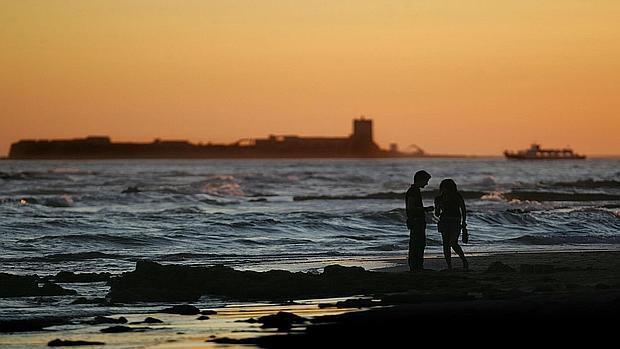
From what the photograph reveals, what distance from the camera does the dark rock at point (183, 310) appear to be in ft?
45.7

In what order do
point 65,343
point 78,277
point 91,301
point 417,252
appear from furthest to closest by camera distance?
1. point 417,252
2. point 78,277
3. point 91,301
4. point 65,343

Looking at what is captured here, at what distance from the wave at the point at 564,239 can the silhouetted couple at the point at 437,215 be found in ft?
29.1

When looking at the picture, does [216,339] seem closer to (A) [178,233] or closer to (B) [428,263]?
(B) [428,263]

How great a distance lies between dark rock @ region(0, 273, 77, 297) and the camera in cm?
1628

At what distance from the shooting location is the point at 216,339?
11883mm

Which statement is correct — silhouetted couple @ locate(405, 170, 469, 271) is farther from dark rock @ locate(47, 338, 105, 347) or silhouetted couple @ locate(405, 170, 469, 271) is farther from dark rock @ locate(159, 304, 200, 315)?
dark rock @ locate(47, 338, 105, 347)

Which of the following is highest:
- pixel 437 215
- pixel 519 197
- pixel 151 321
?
pixel 437 215

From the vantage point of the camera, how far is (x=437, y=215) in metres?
19.3

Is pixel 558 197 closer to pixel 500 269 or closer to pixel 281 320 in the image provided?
pixel 500 269

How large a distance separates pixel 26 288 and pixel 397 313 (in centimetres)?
547

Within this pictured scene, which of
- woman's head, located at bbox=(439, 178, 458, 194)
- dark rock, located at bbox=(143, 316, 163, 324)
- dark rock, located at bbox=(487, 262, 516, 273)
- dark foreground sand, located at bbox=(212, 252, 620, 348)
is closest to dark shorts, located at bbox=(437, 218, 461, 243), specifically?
woman's head, located at bbox=(439, 178, 458, 194)

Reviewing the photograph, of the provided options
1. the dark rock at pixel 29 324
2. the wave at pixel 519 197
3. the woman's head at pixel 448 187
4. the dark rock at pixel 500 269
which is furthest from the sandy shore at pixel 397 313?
the wave at pixel 519 197

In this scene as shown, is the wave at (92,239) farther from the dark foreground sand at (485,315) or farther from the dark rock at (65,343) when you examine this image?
the dark rock at (65,343)

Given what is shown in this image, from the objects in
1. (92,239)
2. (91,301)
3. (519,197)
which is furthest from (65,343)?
(519,197)
